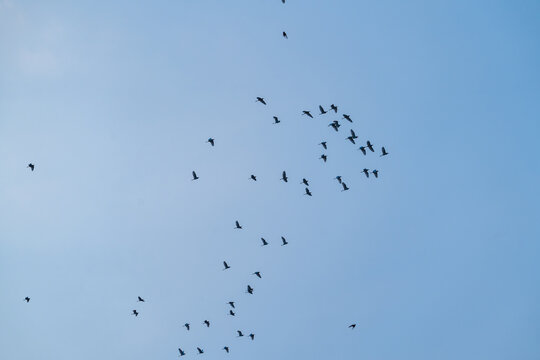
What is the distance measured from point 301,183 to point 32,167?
2686cm

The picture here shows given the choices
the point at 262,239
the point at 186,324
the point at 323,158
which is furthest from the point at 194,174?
the point at 186,324

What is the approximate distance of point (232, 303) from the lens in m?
48.5

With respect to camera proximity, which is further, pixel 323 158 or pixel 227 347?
pixel 227 347

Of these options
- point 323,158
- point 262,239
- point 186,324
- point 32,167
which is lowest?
point 186,324

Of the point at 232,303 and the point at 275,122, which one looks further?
the point at 232,303

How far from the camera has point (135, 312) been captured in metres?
50.3

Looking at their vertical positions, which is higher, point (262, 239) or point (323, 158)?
point (323, 158)

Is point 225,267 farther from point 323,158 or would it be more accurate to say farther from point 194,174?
point 323,158

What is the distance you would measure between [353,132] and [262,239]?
13889mm

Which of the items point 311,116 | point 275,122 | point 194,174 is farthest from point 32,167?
point 311,116

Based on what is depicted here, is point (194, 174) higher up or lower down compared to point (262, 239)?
higher up

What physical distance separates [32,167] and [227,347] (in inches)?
1067

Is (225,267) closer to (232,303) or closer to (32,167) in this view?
(232,303)

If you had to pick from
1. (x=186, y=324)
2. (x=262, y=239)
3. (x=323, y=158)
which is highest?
(x=323, y=158)
